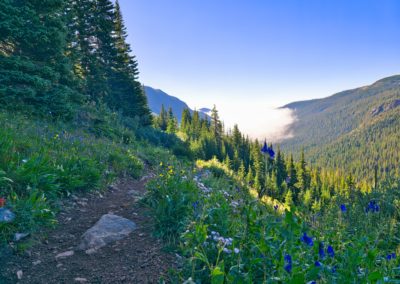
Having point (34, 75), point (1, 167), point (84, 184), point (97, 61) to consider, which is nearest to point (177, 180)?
point (84, 184)

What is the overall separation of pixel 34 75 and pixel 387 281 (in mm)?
12865

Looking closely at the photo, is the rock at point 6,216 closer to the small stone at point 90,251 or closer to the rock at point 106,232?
the rock at point 106,232

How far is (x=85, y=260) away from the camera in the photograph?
3215mm

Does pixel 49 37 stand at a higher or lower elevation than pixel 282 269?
higher

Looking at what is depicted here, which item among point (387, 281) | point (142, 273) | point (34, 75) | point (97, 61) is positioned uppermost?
point (97, 61)

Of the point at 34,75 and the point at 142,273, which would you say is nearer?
the point at 142,273

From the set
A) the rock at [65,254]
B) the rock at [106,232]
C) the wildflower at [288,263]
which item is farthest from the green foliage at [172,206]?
the wildflower at [288,263]

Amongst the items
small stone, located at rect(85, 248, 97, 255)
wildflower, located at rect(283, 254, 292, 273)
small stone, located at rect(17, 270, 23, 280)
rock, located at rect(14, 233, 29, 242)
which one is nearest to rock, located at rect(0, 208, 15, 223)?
rock, located at rect(14, 233, 29, 242)

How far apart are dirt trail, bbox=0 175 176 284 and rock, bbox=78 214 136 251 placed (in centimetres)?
10

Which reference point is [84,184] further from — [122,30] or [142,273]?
[122,30]

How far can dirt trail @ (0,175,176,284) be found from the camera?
9.33 feet

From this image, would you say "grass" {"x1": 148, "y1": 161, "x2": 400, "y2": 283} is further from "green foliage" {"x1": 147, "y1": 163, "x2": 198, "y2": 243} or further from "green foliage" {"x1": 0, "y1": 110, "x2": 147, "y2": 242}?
"green foliage" {"x1": 0, "y1": 110, "x2": 147, "y2": 242}

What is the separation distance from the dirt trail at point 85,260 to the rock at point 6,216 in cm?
48

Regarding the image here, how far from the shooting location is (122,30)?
29.3m
